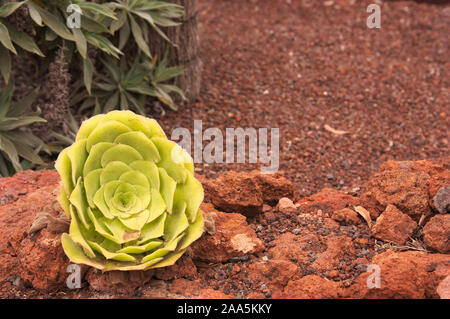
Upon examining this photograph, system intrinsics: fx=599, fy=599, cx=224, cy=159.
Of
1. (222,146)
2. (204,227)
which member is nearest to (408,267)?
(204,227)

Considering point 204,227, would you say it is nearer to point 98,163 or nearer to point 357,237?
point 98,163

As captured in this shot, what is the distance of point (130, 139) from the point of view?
73.0 inches

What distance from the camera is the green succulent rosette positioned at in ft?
5.72

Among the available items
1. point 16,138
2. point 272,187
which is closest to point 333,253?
point 272,187

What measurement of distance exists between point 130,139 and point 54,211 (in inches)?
15.2

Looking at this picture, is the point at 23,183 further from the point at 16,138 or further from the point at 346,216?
the point at 346,216

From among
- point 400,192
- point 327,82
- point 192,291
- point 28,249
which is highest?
point 327,82

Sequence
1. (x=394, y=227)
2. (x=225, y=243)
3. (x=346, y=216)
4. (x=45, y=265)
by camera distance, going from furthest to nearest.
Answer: (x=346, y=216) → (x=394, y=227) → (x=225, y=243) → (x=45, y=265)

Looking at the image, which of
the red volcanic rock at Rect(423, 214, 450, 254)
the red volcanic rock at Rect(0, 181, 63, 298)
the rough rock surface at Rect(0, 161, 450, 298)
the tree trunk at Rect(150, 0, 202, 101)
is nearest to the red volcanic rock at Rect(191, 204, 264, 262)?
the rough rock surface at Rect(0, 161, 450, 298)

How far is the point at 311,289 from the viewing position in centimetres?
179

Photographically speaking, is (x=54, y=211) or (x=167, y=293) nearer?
(x=167, y=293)

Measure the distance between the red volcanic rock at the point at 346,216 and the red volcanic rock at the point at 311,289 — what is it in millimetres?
412

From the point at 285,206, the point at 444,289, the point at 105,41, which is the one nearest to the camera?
the point at 444,289

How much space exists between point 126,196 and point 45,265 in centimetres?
34
